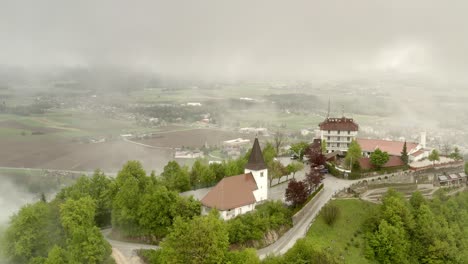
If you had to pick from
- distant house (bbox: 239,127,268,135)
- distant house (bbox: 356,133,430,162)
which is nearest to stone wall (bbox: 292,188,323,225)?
distant house (bbox: 356,133,430,162)

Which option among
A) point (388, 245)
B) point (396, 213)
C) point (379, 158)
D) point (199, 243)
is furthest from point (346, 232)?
point (379, 158)

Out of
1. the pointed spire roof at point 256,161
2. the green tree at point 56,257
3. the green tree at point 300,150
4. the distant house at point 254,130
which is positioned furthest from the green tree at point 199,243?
the distant house at point 254,130

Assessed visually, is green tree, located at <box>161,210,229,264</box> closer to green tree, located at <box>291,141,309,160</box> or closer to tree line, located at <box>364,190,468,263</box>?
tree line, located at <box>364,190,468,263</box>

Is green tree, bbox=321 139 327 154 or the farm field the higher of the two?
green tree, bbox=321 139 327 154

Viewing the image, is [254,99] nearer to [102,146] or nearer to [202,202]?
[102,146]

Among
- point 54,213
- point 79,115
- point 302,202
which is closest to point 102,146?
point 79,115

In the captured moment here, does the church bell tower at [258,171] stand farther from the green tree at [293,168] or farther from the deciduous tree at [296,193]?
the green tree at [293,168]
